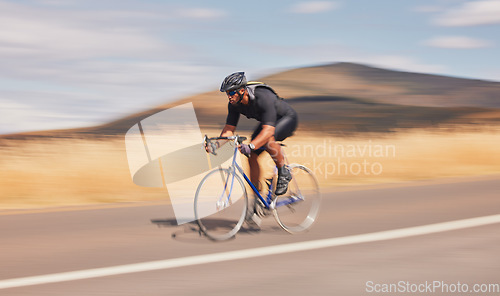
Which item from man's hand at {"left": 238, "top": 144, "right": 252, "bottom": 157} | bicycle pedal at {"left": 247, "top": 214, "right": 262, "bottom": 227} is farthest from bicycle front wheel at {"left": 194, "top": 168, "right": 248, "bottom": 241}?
bicycle pedal at {"left": 247, "top": 214, "right": 262, "bottom": 227}

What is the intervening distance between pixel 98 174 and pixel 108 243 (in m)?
8.50

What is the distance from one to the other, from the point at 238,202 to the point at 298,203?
103 cm

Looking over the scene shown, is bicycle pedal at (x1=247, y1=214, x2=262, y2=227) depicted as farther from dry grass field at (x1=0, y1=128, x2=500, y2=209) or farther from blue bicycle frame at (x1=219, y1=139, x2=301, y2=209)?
dry grass field at (x1=0, y1=128, x2=500, y2=209)

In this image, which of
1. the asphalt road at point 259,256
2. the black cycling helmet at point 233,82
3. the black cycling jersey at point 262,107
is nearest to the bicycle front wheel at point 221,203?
the asphalt road at point 259,256

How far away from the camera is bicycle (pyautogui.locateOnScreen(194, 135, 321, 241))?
281 inches

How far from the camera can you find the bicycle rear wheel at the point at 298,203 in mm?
7810

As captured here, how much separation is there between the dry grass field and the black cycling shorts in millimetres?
5229

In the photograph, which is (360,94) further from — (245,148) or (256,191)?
(245,148)

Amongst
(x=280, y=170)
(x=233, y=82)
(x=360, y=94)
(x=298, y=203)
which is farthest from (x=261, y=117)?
(x=360, y=94)

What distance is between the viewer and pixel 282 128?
764cm

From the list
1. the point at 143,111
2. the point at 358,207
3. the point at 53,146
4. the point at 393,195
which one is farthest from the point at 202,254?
the point at 143,111

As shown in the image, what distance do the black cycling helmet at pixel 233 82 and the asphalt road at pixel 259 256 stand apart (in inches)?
65.5

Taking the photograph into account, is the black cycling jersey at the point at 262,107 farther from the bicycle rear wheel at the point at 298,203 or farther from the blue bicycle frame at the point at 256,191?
the bicycle rear wheel at the point at 298,203

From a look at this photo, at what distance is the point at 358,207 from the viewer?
991cm
